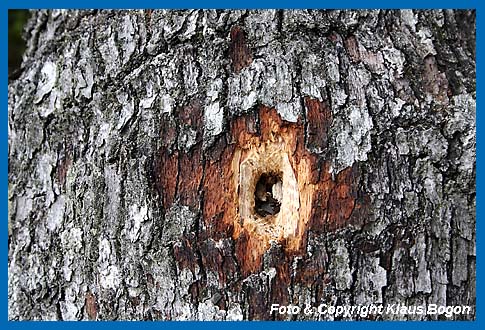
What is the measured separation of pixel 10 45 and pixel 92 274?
3.60ft

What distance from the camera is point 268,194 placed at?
4.99 ft

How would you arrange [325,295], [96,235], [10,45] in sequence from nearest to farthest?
[325,295] < [96,235] < [10,45]

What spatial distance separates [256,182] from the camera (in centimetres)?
150

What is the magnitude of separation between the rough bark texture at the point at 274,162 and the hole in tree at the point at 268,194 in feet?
0.09

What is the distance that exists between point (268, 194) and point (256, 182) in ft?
0.15

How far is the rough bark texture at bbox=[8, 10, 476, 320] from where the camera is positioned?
4.75 ft

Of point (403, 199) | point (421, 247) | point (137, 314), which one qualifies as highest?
point (403, 199)

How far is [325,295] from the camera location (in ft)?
4.77

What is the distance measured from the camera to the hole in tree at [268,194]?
150 cm

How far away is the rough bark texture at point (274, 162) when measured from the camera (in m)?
1.45

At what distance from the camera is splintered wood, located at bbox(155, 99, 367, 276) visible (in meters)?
1.44

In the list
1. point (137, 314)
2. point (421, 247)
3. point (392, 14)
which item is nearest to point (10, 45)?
point (137, 314)

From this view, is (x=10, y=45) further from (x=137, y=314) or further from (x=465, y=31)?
(x=465, y=31)

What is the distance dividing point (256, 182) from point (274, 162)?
7 cm
